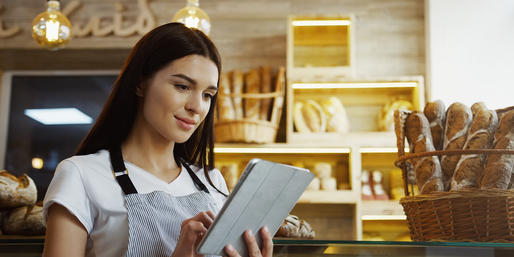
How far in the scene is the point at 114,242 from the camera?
1.02 metres

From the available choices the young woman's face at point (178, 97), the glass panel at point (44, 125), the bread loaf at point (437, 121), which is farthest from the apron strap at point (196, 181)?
the glass panel at point (44, 125)

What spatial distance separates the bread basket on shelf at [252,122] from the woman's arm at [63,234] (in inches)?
88.3

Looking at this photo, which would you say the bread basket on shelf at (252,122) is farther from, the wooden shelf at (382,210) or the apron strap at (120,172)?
the apron strap at (120,172)

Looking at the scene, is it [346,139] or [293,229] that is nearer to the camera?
[293,229]

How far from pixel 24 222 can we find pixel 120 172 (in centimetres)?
54

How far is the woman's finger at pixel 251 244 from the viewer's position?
0.90 meters

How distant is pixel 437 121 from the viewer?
4.49 feet

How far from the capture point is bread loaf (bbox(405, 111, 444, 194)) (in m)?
1.22

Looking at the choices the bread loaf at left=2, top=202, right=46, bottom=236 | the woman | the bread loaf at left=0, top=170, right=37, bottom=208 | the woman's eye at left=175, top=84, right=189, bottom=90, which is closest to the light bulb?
the bread loaf at left=0, top=170, right=37, bottom=208

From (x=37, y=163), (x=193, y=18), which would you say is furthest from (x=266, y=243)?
(x=37, y=163)

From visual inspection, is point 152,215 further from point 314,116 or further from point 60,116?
point 60,116

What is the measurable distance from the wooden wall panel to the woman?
8.58 feet

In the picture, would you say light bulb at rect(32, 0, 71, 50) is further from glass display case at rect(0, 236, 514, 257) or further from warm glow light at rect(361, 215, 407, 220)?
warm glow light at rect(361, 215, 407, 220)

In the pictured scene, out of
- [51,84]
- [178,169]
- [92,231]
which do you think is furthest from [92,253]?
[51,84]
